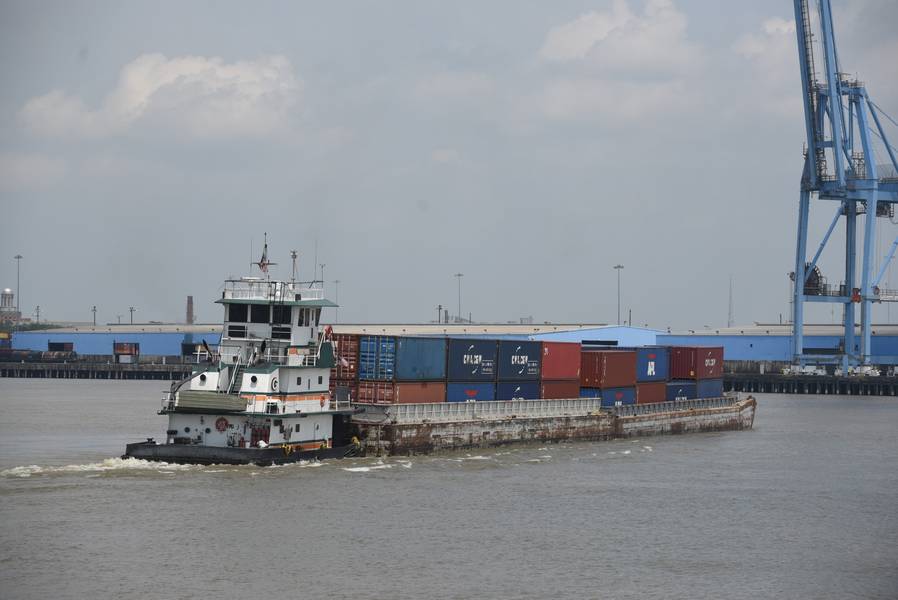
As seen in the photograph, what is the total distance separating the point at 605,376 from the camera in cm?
6969

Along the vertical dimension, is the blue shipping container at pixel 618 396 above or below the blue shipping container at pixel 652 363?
below

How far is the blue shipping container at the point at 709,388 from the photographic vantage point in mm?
81613

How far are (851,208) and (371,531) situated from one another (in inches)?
3612

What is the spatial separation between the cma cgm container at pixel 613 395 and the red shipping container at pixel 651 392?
30.9 inches

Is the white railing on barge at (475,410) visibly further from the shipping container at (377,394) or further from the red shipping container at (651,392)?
the red shipping container at (651,392)

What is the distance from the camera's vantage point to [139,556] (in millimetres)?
33688

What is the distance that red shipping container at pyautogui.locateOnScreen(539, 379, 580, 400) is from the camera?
64.8 meters

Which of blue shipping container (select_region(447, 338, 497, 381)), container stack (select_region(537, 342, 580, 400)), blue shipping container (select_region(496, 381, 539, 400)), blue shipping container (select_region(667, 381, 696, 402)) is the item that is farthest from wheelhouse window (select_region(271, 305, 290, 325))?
blue shipping container (select_region(667, 381, 696, 402))

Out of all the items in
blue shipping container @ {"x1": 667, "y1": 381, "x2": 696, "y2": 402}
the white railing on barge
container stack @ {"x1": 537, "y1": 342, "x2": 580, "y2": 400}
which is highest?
container stack @ {"x1": 537, "y1": 342, "x2": 580, "y2": 400}

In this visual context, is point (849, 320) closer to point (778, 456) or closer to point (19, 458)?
point (778, 456)

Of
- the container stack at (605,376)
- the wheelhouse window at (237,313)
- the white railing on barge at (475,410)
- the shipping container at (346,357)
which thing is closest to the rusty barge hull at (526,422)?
the white railing on barge at (475,410)

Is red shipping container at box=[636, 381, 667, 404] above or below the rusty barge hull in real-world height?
above

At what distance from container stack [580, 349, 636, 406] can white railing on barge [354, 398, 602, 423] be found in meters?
1.01

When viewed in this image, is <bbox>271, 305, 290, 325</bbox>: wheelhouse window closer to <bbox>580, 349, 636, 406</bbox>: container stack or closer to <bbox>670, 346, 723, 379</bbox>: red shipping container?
<bbox>580, 349, 636, 406</bbox>: container stack
